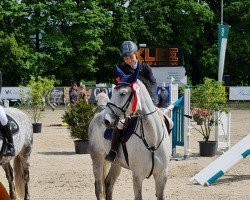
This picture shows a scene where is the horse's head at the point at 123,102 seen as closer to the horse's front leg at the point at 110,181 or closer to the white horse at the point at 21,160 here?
the horse's front leg at the point at 110,181

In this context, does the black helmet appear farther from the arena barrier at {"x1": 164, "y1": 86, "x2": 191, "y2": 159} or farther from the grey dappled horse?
the arena barrier at {"x1": 164, "y1": 86, "x2": 191, "y2": 159}

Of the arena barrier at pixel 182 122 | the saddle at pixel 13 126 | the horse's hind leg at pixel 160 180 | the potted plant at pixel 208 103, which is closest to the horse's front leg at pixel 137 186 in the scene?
the horse's hind leg at pixel 160 180

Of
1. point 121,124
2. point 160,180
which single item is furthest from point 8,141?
point 160,180

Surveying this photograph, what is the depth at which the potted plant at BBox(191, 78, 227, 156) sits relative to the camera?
49.2ft

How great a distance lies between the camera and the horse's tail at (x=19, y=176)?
9.33 metres

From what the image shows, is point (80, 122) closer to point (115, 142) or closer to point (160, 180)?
point (115, 142)

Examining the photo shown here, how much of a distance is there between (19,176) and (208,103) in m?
6.76

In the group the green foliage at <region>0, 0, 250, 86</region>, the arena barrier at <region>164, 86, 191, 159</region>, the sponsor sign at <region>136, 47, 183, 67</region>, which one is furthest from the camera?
the green foliage at <region>0, 0, 250, 86</region>

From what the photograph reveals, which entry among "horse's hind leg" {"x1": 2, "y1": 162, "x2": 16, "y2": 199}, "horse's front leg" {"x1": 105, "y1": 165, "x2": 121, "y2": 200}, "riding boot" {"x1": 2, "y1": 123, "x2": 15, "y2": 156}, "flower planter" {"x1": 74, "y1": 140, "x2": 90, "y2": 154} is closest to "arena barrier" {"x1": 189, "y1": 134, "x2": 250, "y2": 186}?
"horse's front leg" {"x1": 105, "y1": 165, "x2": 121, "y2": 200}

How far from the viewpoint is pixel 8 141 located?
861cm

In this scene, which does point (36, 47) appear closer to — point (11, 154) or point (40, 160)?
point (40, 160)

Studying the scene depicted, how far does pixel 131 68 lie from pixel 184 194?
10.5ft

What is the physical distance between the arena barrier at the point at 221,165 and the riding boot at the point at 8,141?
11.8 ft

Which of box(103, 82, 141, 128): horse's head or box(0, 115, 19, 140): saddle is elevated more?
box(103, 82, 141, 128): horse's head
